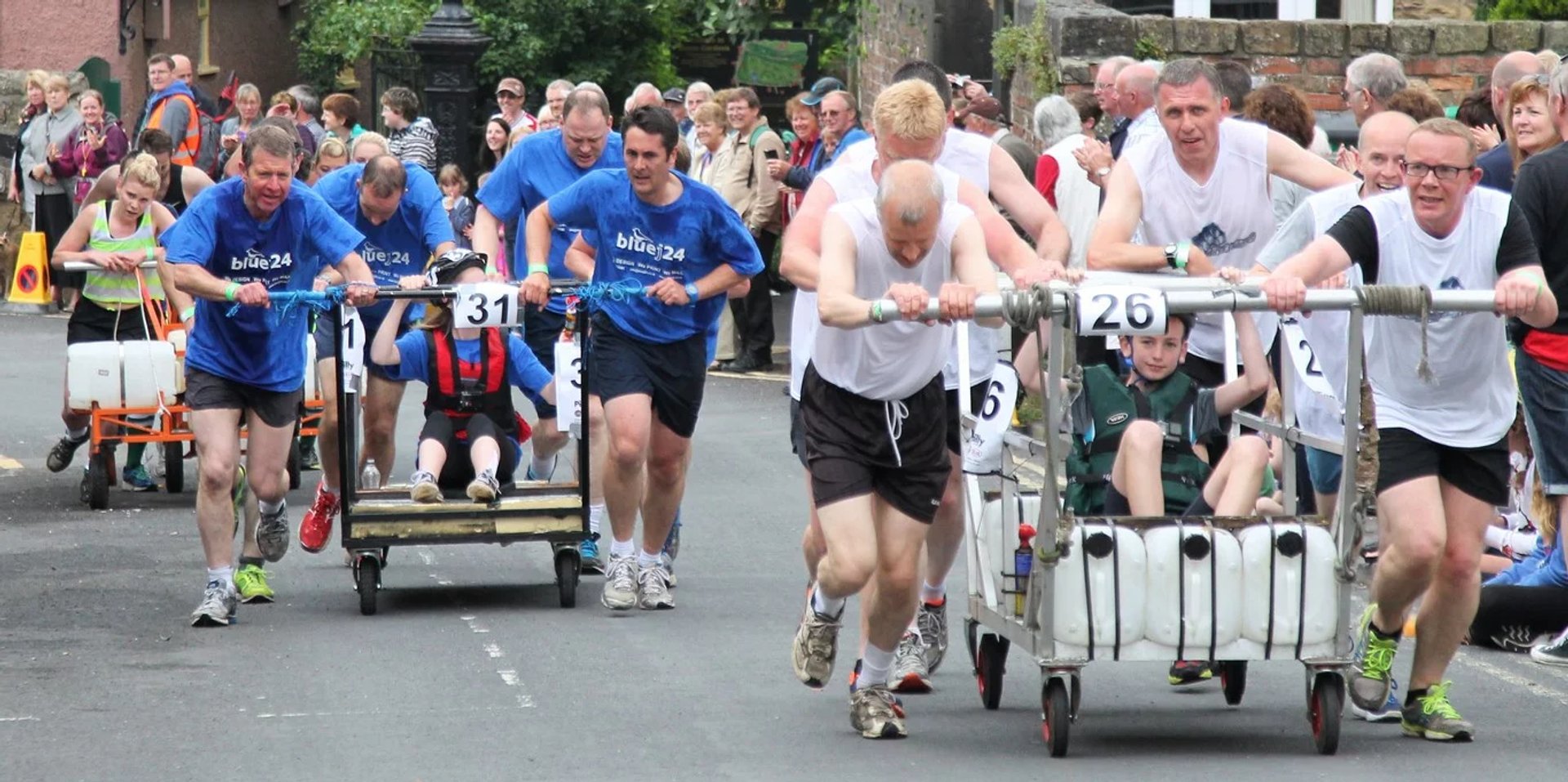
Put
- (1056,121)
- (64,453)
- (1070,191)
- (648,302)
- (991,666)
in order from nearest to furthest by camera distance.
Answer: (991,666) → (648,302) → (1070,191) → (1056,121) → (64,453)

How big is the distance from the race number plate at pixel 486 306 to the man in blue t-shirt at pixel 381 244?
148cm

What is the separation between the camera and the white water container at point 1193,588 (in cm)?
686

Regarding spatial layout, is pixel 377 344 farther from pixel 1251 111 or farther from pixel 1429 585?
pixel 1429 585

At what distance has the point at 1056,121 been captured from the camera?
43.4 ft

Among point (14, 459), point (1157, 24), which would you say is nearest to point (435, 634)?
point (14, 459)

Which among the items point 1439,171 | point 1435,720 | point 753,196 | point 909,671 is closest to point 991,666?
point 909,671

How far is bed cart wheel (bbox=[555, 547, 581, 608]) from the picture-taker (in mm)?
9914

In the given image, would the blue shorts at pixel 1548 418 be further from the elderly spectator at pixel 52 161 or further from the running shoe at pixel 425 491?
the elderly spectator at pixel 52 161

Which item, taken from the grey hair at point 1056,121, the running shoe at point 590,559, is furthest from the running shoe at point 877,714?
the grey hair at point 1056,121

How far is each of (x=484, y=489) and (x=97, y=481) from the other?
3.87m

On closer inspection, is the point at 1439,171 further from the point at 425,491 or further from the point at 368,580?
the point at 368,580

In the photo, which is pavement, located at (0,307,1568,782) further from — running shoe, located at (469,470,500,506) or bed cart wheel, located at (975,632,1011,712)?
running shoe, located at (469,470,500,506)

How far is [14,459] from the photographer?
14.6 m

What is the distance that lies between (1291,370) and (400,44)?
19866mm
